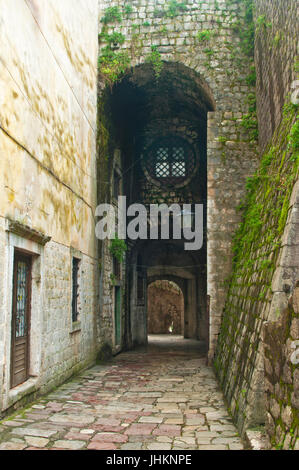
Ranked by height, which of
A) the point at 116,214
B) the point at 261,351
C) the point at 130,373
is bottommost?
the point at 130,373

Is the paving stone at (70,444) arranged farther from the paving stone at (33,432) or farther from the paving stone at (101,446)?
the paving stone at (33,432)

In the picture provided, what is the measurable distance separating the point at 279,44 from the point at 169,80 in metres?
4.37

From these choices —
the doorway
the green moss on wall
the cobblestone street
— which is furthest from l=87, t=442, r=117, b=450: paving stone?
the doorway

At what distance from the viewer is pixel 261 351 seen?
153 inches

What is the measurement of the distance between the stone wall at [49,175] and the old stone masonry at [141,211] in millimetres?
35

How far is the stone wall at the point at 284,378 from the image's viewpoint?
9.19 ft

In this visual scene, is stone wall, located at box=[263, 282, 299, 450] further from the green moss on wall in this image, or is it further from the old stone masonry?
the green moss on wall

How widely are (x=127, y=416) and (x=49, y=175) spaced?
3367mm

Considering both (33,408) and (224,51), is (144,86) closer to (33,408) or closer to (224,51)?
(224,51)

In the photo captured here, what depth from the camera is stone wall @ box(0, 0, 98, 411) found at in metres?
4.68

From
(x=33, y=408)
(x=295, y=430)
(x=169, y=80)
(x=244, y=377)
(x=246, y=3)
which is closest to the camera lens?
(x=295, y=430)

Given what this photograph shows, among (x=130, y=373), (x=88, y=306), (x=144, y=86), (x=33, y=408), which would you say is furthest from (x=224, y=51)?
(x=33, y=408)

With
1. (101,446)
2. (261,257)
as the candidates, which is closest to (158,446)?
(101,446)

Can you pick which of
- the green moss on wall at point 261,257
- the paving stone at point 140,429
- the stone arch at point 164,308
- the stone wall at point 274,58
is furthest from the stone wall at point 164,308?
the paving stone at point 140,429
